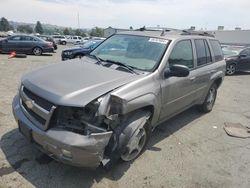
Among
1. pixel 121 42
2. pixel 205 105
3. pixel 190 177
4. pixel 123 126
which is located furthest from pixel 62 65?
pixel 205 105

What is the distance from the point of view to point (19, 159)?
11.8 feet

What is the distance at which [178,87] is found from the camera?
4.42 m

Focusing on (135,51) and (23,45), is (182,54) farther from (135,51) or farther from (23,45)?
(23,45)

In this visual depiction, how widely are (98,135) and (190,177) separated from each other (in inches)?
64.4

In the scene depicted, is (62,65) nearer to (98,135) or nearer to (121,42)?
(121,42)

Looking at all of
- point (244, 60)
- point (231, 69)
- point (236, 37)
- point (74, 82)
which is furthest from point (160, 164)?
point (236, 37)

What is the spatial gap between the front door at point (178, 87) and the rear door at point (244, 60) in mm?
9919

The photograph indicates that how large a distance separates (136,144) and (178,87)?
1.37 meters

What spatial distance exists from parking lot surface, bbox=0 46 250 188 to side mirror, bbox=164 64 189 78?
1335 mm

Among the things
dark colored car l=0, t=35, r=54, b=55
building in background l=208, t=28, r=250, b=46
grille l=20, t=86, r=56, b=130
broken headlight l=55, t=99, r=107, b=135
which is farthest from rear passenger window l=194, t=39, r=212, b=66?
building in background l=208, t=28, r=250, b=46

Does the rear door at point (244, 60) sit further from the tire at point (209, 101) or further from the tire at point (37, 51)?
the tire at point (37, 51)

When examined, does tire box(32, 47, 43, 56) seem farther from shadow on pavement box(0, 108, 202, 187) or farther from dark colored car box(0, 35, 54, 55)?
shadow on pavement box(0, 108, 202, 187)

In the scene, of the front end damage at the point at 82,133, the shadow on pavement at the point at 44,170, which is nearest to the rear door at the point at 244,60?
the shadow on pavement at the point at 44,170

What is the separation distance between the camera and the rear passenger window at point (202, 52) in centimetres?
527
